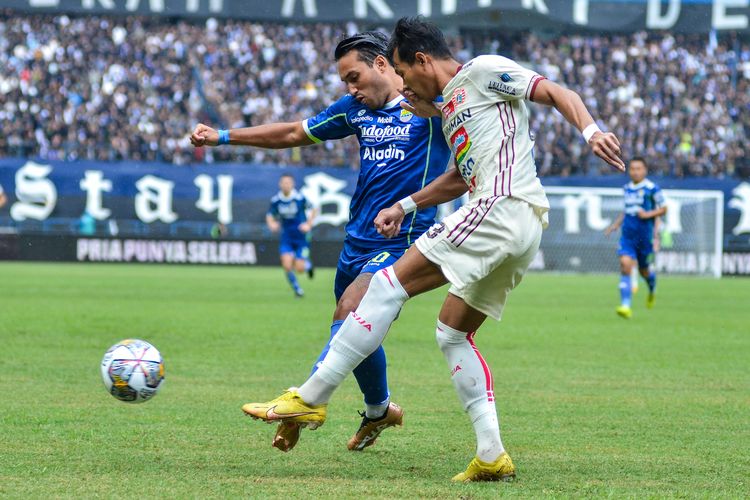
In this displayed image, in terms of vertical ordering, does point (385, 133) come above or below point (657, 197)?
above

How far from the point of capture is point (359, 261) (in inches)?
249

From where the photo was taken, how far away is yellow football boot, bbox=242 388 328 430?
528cm

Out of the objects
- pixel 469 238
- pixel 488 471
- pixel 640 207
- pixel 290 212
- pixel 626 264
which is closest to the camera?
pixel 469 238

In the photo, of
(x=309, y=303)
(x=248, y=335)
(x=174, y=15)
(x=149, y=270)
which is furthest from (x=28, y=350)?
(x=174, y=15)

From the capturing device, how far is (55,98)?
1335 inches

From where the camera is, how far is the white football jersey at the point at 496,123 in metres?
5.16

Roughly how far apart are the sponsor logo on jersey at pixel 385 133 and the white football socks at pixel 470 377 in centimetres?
126

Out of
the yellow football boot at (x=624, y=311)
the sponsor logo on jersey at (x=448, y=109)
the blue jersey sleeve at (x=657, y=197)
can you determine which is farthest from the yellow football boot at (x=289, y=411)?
the blue jersey sleeve at (x=657, y=197)

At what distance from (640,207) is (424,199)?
1355 cm

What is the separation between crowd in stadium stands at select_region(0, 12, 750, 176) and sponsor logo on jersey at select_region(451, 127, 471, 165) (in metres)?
26.2

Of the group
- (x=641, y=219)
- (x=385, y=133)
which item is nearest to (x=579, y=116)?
(x=385, y=133)

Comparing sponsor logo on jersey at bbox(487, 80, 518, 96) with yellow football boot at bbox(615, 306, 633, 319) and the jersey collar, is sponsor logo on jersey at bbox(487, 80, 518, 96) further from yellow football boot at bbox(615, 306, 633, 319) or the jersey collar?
yellow football boot at bbox(615, 306, 633, 319)

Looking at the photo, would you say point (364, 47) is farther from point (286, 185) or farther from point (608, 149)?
point (286, 185)

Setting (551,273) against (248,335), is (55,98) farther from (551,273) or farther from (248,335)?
(248,335)
